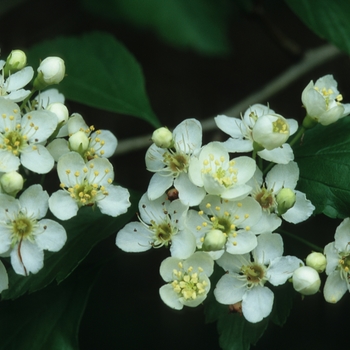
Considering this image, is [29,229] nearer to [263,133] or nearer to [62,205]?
[62,205]

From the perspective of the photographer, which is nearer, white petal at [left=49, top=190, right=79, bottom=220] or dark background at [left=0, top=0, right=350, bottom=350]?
white petal at [left=49, top=190, right=79, bottom=220]

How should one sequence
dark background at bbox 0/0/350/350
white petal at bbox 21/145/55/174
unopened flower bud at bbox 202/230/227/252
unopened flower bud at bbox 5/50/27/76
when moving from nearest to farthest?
unopened flower bud at bbox 202/230/227/252 → white petal at bbox 21/145/55/174 → unopened flower bud at bbox 5/50/27/76 → dark background at bbox 0/0/350/350

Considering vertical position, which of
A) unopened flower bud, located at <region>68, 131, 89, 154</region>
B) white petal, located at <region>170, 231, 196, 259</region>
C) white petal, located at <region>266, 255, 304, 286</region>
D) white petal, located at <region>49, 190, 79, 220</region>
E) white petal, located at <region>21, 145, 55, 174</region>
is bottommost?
white petal, located at <region>266, 255, 304, 286</region>

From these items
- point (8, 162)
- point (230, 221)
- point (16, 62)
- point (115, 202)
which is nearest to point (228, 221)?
point (230, 221)

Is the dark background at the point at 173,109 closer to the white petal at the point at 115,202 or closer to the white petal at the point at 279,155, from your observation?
the white petal at the point at 115,202

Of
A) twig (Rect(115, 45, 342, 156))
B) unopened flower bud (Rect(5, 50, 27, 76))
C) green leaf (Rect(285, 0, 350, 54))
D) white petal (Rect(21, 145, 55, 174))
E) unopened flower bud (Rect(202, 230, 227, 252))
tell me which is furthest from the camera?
twig (Rect(115, 45, 342, 156))

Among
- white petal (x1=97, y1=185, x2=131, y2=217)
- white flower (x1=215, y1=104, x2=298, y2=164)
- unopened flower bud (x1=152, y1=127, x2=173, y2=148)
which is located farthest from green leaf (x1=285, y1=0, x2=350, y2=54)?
white petal (x1=97, y1=185, x2=131, y2=217)

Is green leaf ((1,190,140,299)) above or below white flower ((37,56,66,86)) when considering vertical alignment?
below

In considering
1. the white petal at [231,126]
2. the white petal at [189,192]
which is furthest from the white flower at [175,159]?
the white petal at [231,126]

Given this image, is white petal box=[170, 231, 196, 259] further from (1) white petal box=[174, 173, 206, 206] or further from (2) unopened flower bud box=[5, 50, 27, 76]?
(2) unopened flower bud box=[5, 50, 27, 76]
